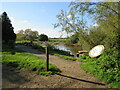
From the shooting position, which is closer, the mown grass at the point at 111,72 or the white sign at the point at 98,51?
the mown grass at the point at 111,72

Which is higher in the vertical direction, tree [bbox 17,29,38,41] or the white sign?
tree [bbox 17,29,38,41]

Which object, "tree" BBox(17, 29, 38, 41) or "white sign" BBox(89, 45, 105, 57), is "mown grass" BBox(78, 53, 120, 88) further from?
"tree" BBox(17, 29, 38, 41)

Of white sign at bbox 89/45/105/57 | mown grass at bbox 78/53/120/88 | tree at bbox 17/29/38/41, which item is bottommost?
mown grass at bbox 78/53/120/88

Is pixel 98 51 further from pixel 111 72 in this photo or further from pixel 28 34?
pixel 28 34

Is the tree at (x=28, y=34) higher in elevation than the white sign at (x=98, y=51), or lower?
higher

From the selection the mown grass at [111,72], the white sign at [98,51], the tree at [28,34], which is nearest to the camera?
the mown grass at [111,72]

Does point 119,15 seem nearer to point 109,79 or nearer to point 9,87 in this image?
point 109,79

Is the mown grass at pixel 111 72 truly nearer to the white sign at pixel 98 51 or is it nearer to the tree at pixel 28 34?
the white sign at pixel 98 51

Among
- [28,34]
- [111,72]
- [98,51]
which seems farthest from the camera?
[28,34]

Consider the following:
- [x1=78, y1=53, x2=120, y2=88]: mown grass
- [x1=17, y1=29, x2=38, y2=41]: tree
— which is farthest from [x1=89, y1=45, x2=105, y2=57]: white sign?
[x1=17, y1=29, x2=38, y2=41]: tree

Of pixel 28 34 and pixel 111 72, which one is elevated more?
pixel 28 34

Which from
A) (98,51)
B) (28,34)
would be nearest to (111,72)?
(98,51)

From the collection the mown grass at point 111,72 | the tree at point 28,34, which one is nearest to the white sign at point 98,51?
the mown grass at point 111,72

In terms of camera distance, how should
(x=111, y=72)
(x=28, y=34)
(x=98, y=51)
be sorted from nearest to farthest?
(x=111, y=72), (x=98, y=51), (x=28, y=34)
